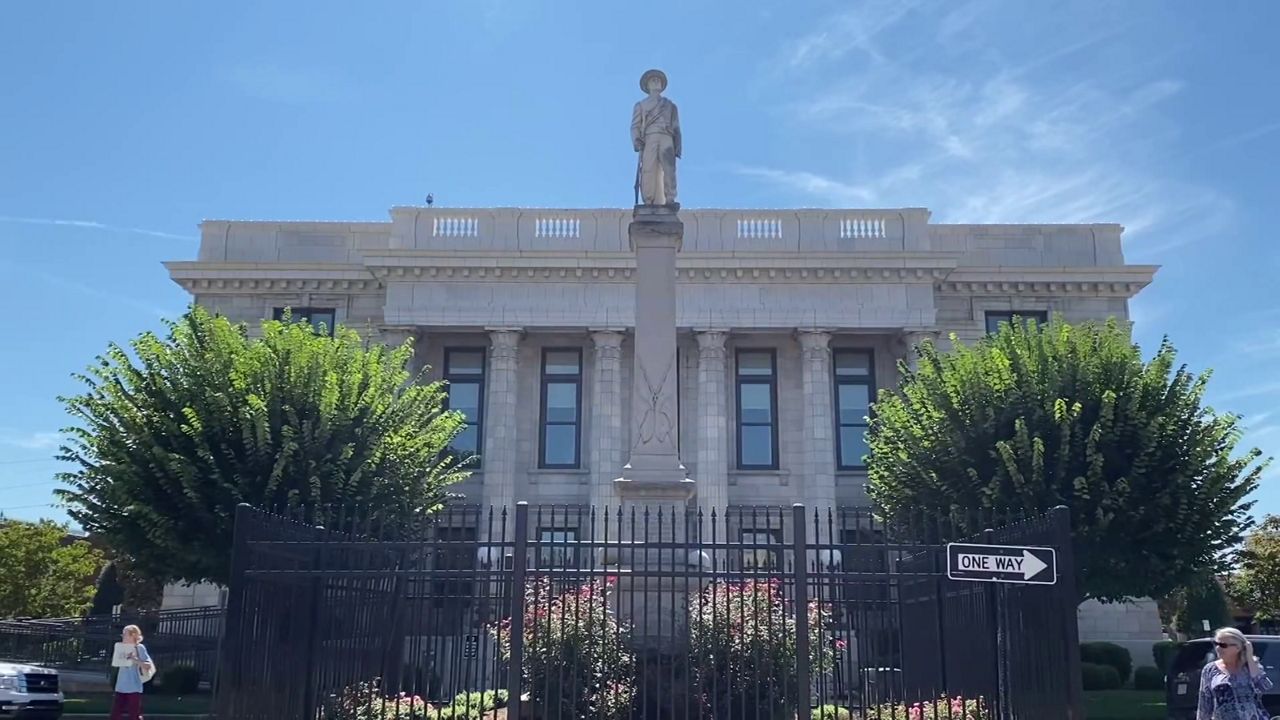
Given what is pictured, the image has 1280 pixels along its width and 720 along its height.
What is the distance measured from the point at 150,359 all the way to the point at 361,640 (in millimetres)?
11478

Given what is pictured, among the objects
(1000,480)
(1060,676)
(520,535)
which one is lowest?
(1060,676)

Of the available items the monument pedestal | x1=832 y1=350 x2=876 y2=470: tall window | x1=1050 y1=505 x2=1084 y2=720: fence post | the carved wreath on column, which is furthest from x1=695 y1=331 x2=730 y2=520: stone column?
x1=1050 y1=505 x2=1084 y2=720: fence post

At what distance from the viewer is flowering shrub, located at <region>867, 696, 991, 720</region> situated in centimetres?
947

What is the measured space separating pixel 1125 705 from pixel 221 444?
1768 cm

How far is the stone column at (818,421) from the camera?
100ft

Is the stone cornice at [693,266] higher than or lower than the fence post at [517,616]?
higher

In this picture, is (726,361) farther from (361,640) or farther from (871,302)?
(361,640)

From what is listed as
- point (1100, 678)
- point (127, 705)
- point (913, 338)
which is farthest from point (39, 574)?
point (1100, 678)

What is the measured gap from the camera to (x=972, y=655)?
9.80 meters

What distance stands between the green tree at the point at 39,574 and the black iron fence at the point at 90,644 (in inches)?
321

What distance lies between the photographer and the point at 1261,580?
126 feet

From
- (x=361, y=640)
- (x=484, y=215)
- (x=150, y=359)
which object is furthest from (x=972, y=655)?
(x=484, y=215)

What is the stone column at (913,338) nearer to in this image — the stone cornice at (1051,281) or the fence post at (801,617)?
the stone cornice at (1051,281)

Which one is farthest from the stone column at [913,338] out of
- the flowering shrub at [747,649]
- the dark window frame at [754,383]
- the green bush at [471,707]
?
the green bush at [471,707]
